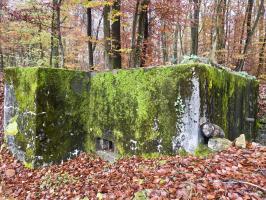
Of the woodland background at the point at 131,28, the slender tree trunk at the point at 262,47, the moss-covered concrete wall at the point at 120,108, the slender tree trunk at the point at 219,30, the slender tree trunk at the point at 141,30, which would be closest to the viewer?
the moss-covered concrete wall at the point at 120,108

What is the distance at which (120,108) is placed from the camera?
6.30 m

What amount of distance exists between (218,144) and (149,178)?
1.48m

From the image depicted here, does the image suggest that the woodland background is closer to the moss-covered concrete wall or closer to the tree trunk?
the tree trunk

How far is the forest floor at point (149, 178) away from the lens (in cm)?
340

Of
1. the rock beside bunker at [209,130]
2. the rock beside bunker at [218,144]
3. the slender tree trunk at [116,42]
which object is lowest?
the rock beside bunker at [218,144]

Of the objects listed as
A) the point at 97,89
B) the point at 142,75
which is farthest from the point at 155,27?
the point at 142,75

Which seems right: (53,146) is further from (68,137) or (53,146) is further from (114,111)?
(114,111)

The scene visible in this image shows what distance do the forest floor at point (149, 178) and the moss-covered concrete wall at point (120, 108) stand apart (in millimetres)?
426

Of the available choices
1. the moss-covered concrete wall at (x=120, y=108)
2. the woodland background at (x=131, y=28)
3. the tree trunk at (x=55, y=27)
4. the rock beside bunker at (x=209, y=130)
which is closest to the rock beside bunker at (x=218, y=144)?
the rock beside bunker at (x=209, y=130)

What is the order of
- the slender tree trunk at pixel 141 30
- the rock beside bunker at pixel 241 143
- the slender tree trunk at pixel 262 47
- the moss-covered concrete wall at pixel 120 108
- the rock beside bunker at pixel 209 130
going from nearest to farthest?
the rock beside bunker at pixel 241 143, the rock beside bunker at pixel 209 130, the moss-covered concrete wall at pixel 120 108, the slender tree trunk at pixel 141 30, the slender tree trunk at pixel 262 47

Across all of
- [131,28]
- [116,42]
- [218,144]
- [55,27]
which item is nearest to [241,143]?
[218,144]

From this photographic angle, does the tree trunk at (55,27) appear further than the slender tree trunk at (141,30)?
Yes

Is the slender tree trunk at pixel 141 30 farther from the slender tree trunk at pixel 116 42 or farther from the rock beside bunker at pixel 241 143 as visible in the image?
the rock beside bunker at pixel 241 143

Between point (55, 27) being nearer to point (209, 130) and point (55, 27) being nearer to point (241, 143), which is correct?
point (209, 130)
